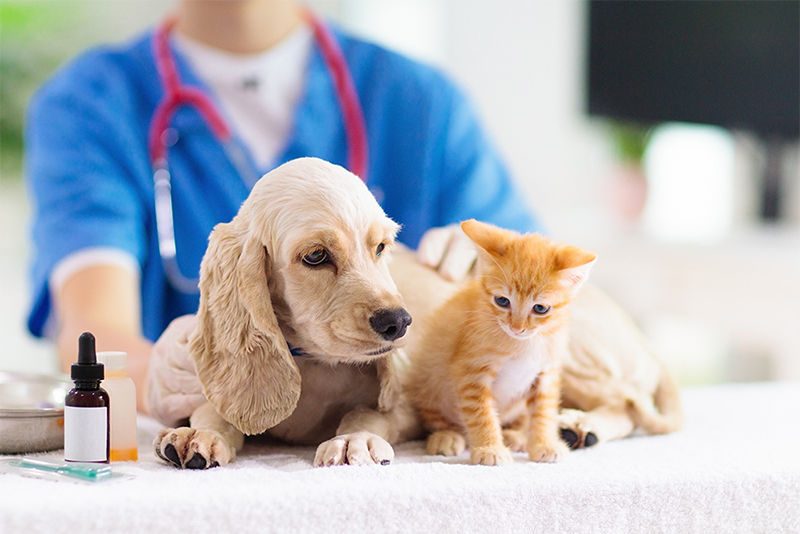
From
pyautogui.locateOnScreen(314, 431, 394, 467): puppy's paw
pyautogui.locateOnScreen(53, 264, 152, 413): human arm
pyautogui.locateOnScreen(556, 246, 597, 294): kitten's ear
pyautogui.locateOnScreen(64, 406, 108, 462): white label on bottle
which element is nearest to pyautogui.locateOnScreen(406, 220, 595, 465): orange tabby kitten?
pyautogui.locateOnScreen(556, 246, 597, 294): kitten's ear

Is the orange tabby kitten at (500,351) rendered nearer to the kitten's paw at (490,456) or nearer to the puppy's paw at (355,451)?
the kitten's paw at (490,456)

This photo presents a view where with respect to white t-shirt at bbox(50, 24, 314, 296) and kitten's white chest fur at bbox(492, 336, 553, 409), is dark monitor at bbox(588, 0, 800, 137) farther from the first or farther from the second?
kitten's white chest fur at bbox(492, 336, 553, 409)

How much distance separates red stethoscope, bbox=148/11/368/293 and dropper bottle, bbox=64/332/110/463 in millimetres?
805

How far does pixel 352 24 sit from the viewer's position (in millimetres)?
3547

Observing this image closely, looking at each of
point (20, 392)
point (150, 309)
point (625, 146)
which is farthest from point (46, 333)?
point (625, 146)

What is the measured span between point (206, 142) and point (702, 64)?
95.3 inches

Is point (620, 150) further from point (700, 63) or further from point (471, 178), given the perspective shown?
point (471, 178)

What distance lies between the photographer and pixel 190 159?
1638 millimetres

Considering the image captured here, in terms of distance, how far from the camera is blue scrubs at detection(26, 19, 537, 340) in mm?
1518

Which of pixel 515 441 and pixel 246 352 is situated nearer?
pixel 246 352

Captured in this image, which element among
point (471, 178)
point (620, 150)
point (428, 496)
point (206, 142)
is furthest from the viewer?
point (620, 150)

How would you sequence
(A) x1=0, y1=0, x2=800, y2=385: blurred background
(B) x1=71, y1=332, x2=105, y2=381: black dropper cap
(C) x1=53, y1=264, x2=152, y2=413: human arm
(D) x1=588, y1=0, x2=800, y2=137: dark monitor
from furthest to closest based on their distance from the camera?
(D) x1=588, y1=0, x2=800, y2=137: dark monitor < (A) x1=0, y1=0, x2=800, y2=385: blurred background < (C) x1=53, y1=264, x2=152, y2=413: human arm < (B) x1=71, y1=332, x2=105, y2=381: black dropper cap

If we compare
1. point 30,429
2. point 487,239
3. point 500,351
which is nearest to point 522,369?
point 500,351

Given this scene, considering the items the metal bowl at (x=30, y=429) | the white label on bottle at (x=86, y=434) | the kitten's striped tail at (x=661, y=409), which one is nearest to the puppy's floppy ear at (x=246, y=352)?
the white label on bottle at (x=86, y=434)
